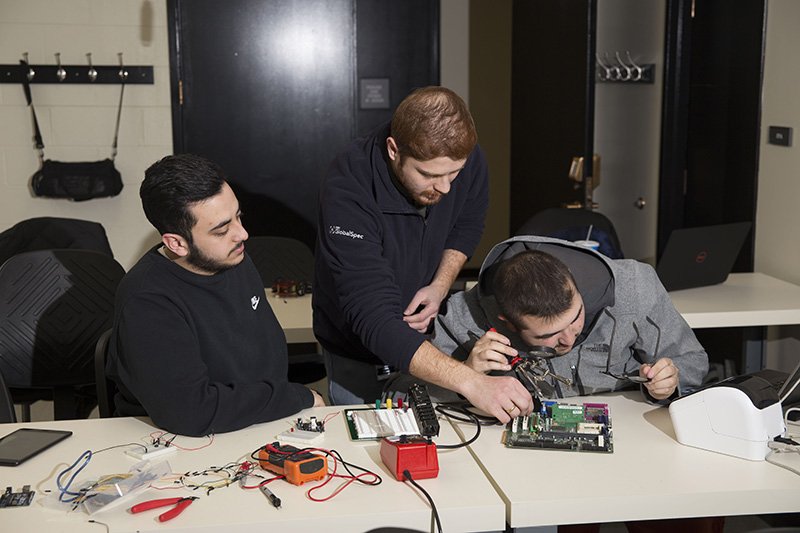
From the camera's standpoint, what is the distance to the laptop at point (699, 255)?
323 cm

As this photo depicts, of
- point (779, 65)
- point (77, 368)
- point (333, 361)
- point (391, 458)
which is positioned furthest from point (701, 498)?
point (779, 65)

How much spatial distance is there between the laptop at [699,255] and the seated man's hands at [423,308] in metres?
1.00

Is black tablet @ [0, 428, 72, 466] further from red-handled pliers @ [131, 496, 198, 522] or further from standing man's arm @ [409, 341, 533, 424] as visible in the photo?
standing man's arm @ [409, 341, 533, 424]

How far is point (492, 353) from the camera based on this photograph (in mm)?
2203

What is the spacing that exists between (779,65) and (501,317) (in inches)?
82.4

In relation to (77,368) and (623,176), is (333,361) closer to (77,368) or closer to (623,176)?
(77,368)

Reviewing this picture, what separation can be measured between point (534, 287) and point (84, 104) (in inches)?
131

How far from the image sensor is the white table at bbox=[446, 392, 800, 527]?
1.80 meters

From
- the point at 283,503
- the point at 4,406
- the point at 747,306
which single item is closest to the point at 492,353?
the point at 283,503

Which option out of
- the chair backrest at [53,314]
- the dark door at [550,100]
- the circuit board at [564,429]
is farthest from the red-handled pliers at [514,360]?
the dark door at [550,100]

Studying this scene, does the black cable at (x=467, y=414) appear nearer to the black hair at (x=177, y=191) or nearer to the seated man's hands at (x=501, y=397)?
the seated man's hands at (x=501, y=397)

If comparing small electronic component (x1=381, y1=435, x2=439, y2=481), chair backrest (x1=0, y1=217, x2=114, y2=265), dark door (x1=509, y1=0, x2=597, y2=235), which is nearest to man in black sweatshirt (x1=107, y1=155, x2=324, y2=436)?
small electronic component (x1=381, y1=435, x2=439, y2=481)

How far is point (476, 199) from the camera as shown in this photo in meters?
2.86

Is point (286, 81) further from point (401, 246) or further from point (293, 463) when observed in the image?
point (293, 463)
